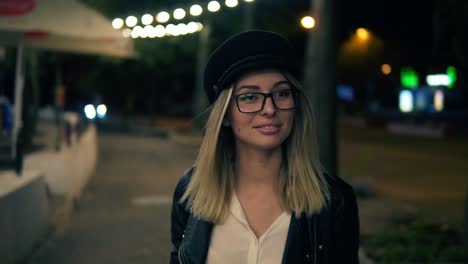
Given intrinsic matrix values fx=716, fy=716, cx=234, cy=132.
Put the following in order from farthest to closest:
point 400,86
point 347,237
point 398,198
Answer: point 400,86 < point 398,198 < point 347,237

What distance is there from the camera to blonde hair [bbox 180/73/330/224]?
2488mm

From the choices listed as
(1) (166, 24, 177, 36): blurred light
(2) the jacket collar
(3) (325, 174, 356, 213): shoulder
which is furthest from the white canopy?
(3) (325, 174, 356, 213): shoulder

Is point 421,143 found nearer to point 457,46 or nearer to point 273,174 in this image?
point 457,46

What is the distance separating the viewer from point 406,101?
55.9 meters

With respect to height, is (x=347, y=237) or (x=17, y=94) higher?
(x=17, y=94)

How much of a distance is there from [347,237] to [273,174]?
36 centimetres

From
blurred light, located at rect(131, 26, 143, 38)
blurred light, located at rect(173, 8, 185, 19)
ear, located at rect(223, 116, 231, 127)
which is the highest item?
blurred light, located at rect(173, 8, 185, 19)

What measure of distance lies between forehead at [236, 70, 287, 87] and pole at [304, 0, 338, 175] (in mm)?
7659

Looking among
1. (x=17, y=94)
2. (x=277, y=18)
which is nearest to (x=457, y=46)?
(x=17, y=94)

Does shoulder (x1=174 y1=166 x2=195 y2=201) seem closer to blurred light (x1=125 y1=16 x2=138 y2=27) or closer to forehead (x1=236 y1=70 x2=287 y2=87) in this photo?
forehead (x1=236 y1=70 x2=287 y2=87)

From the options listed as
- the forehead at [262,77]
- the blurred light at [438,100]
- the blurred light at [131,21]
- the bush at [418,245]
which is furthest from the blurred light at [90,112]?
the blurred light at [438,100]

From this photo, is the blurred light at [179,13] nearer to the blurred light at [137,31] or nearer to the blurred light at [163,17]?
the blurred light at [163,17]

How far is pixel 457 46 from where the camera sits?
9039 mm

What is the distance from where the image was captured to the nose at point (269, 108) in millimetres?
2514
